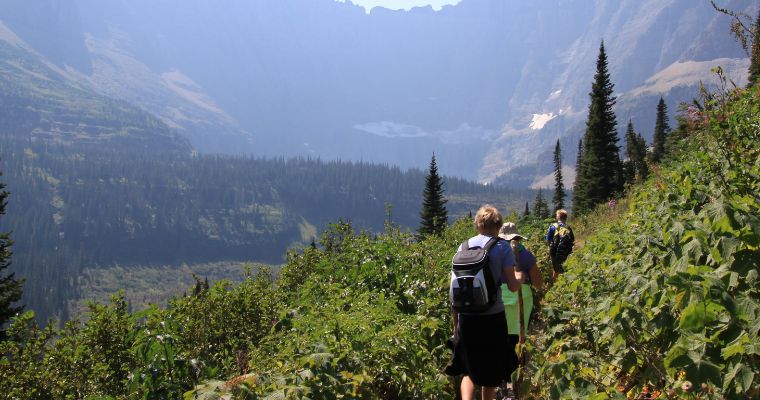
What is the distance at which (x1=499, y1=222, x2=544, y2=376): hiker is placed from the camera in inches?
208

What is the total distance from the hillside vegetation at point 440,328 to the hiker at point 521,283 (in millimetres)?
236

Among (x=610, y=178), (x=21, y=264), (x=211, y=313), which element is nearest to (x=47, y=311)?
(x=21, y=264)

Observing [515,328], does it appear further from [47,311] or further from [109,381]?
[47,311]

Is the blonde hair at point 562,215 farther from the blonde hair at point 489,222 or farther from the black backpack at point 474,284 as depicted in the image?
the black backpack at point 474,284

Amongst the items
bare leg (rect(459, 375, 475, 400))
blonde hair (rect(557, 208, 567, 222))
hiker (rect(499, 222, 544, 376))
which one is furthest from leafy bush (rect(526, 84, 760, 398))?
blonde hair (rect(557, 208, 567, 222))

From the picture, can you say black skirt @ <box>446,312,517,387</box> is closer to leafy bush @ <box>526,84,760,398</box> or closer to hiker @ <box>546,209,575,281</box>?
leafy bush @ <box>526,84,760,398</box>

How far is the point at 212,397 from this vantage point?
136 inches

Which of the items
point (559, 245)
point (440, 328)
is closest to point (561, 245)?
point (559, 245)

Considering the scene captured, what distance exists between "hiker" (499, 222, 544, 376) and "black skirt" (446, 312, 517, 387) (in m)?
0.17

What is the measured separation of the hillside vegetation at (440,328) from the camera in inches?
114

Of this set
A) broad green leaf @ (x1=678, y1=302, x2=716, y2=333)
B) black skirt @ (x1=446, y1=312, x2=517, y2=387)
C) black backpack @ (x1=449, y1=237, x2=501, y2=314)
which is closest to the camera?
broad green leaf @ (x1=678, y1=302, x2=716, y2=333)

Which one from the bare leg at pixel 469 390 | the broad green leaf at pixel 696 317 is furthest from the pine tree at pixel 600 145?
the broad green leaf at pixel 696 317

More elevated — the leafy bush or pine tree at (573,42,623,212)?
pine tree at (573,42,623,212)

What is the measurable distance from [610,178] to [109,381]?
52.5m
